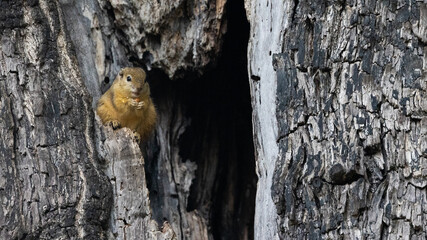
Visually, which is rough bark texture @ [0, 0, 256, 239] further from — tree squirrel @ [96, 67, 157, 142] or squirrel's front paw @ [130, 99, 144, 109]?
squirrel's front paw @ [130, 99, 144, 109]

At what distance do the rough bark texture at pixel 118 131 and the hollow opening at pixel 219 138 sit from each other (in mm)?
10

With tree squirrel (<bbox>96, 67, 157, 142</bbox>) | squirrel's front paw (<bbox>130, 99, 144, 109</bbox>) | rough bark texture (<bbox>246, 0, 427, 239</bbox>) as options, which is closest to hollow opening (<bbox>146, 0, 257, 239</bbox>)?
tree squirrel (<bbox>96, 67, 157, 142</bbox>)

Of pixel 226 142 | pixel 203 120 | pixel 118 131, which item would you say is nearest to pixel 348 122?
pixel 118 131

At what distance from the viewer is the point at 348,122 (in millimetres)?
4684

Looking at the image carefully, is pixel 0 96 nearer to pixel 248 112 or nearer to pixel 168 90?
pixel 168 90

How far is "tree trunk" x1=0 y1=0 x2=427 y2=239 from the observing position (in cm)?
456

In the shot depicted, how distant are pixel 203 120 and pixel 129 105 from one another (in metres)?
1.01

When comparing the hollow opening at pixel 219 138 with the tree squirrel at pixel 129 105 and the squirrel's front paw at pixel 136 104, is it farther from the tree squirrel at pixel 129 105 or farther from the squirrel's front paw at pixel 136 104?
the squirrel's front paw at pixel 136 104

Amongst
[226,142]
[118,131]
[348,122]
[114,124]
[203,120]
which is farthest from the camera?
[226,142]

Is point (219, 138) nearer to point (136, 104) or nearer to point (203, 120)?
point (203, 120)

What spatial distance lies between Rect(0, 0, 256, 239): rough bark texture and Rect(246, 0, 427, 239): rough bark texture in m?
1.11

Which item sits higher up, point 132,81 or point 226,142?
point 132,81

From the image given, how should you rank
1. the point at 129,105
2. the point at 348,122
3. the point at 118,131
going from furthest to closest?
the point at 129,105 < the point at 118,131 < the point at 348,122

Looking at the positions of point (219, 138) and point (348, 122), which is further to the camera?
point (219, 138)
